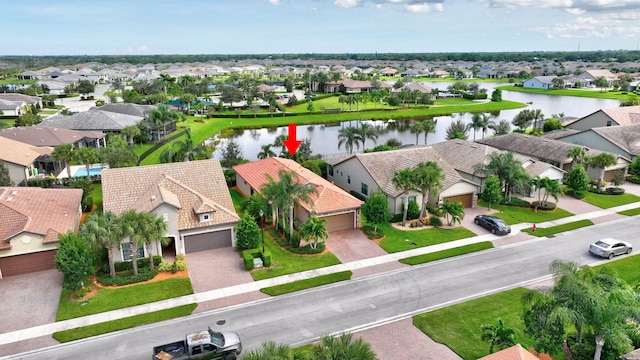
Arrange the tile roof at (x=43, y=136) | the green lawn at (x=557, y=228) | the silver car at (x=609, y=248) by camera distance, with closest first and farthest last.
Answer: the silver car at (x=609, y=248) < the green lawn at (x=557, y=228) < the tile roof at (x=43, y=136)

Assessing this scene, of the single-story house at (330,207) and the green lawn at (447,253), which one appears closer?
the green lawn at (447,253)

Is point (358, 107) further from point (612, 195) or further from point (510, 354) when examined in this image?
point (510, 354)

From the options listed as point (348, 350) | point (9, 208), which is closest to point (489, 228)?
point (348, 350)

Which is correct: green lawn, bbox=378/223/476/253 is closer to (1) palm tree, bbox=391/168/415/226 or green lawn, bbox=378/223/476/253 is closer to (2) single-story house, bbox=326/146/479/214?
(1) palm tree, bbox=391/168/415/226

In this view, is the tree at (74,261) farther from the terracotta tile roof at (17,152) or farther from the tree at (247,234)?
the terracotta tile roof at (17,152)

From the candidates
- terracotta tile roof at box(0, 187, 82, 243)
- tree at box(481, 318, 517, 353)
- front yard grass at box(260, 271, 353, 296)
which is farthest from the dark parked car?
terracotta tile roof at box(0, 187, 82, 243)

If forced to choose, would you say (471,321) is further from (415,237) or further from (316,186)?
(316,186)

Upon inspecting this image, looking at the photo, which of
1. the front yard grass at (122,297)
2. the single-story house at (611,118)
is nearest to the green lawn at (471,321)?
the front yard grass at (122,297)
